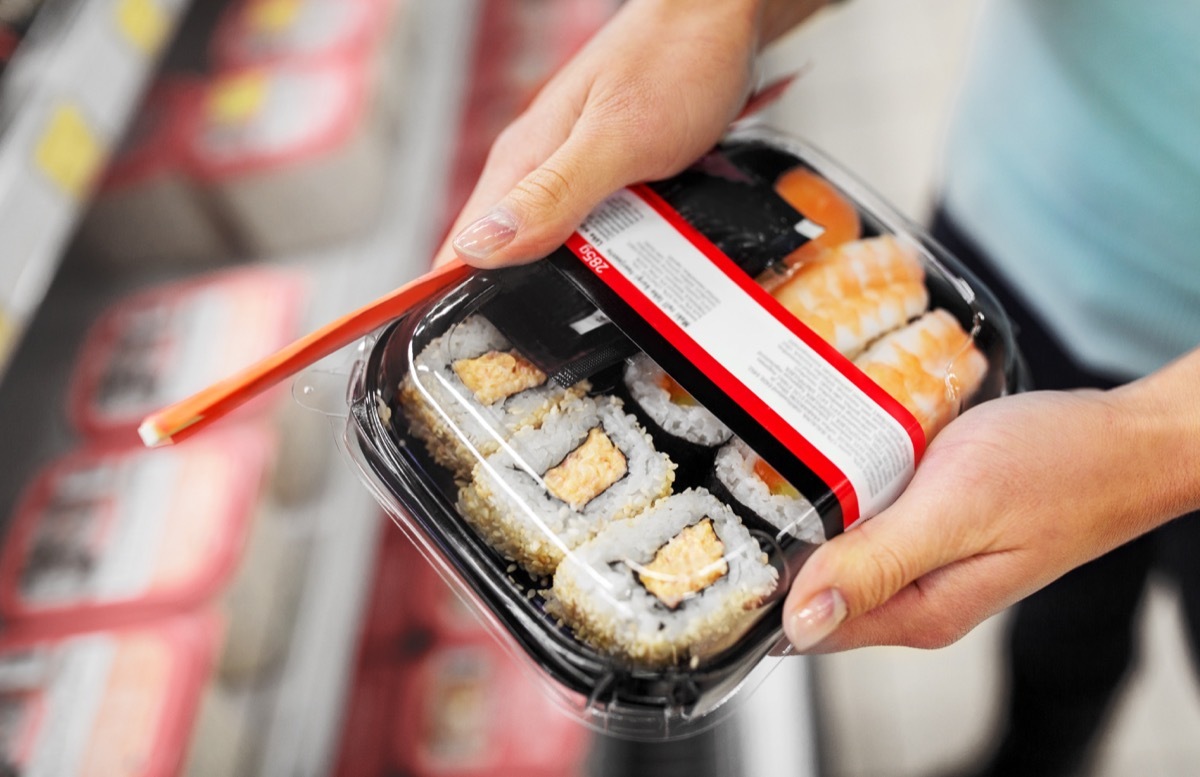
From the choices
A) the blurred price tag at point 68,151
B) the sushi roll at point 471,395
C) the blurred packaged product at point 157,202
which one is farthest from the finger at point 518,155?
the blurred packaged product at point 157,202

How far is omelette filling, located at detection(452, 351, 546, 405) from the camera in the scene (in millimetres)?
816

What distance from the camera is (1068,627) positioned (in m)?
1.51

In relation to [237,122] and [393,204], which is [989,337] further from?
[237,122]

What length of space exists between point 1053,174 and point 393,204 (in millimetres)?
1301

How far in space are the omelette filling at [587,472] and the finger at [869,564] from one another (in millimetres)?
177

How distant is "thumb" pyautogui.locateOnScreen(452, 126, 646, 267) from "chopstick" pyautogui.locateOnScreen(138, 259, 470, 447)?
0.16ft

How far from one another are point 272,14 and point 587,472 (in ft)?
5.53

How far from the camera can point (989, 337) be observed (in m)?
0.99

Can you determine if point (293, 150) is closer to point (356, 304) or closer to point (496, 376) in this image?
point (356, 304)

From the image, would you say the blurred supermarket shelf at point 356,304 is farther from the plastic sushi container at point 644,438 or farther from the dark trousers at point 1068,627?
the dark trousers at point 1068,627

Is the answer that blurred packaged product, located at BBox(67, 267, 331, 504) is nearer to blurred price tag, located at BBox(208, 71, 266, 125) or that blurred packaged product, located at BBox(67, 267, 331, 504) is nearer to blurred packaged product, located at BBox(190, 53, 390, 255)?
blurred packaged product, located at BBox(190, 53, 390, 255)

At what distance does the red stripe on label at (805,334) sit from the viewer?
82cm

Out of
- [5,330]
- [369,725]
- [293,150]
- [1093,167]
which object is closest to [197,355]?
[293,150]

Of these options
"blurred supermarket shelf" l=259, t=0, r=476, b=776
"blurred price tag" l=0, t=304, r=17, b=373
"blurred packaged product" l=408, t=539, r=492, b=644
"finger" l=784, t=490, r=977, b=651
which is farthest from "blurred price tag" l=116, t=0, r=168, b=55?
"finger" l=784, t=490, r=977, b=651
